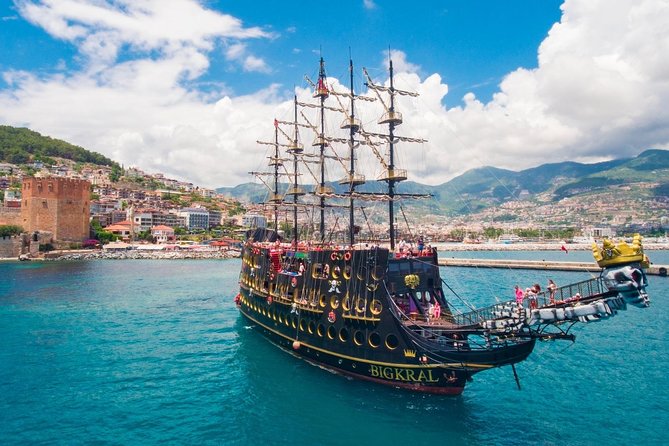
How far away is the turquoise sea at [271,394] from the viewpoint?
50.6 ft

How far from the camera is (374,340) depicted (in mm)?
18797

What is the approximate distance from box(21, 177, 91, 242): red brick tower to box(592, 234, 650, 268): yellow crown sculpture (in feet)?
400

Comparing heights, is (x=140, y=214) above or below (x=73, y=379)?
above

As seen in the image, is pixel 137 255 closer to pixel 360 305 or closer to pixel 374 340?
pixel 360 305

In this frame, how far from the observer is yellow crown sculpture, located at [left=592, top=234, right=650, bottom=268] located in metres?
12.2

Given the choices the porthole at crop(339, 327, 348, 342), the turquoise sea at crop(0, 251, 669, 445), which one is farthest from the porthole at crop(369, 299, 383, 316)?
the turquoise sea at crop(0, 251, 669, 445)

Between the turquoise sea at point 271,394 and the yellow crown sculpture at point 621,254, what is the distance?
22.2 feet

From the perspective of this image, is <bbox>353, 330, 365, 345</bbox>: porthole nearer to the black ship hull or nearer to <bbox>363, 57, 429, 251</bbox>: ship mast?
the black ship hull

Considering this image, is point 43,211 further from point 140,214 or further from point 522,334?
point 522,334

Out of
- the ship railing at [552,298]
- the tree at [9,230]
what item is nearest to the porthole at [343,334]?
the ship railing at [552,298]

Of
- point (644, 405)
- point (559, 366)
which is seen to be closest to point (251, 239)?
point (559, 366)

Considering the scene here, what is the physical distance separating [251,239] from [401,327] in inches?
978

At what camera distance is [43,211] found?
346 feet

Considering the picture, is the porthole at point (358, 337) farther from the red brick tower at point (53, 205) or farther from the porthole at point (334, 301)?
the red brick tower at point (53, 205)
